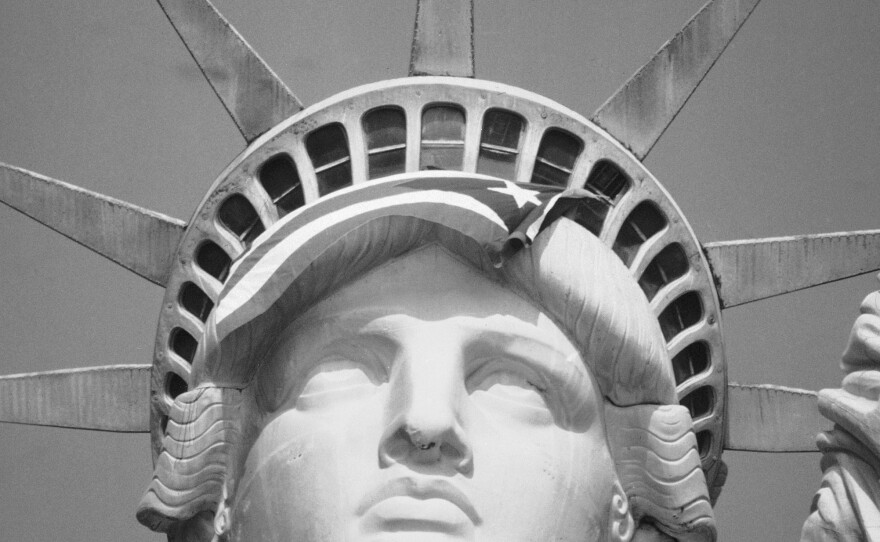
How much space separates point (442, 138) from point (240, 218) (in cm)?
145

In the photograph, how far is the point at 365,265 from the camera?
19.0 meters

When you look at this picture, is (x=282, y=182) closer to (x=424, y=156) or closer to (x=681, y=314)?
(x=424, y=156)

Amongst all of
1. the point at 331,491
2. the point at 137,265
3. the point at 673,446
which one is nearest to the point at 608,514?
the point at 673,446

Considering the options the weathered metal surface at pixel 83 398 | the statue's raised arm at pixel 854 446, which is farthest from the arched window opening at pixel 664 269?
the weathered metal surface at pixel 83 398

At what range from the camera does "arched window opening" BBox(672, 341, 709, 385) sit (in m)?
20.8

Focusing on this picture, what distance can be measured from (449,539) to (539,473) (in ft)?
Result: 2.85

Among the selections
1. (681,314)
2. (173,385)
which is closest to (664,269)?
(681,314)

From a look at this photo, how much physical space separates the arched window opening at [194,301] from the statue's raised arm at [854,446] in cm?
466

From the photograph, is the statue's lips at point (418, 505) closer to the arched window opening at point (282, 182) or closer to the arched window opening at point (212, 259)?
the arched window opening at point (282, 182)

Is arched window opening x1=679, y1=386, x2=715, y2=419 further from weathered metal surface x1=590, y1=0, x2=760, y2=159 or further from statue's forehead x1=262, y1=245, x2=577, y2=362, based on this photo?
statue's forehead x1=262, y1=245, x2=577, y2=362

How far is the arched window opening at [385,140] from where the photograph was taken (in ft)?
66.8

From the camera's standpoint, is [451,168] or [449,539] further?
[451,168]

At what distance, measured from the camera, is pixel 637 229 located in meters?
20.6

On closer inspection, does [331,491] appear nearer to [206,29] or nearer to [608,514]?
[608,514]
